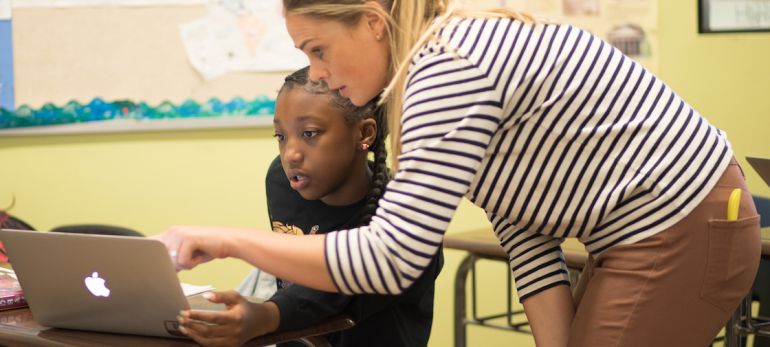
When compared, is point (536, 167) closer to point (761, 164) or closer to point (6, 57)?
point (761, 164)

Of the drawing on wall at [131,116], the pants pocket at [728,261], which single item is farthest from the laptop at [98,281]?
the drawing on wall at [131,116]

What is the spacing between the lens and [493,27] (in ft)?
4.13

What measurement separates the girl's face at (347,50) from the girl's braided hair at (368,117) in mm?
378

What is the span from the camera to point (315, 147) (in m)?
1.78

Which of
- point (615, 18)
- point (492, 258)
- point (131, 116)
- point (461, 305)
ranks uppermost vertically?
point (615, 18)

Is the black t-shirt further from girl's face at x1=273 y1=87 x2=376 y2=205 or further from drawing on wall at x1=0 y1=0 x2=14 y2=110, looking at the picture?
drawing on wall at x1=0 y1=0 x2=14 y2=110

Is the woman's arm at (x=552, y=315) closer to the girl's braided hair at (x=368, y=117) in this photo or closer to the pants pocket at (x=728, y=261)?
the pants pocket at (x=728, y=261)

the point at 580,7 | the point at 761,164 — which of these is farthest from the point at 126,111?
the point at 761,164

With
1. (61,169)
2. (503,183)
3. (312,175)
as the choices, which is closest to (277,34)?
(61,169)

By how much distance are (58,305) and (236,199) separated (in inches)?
69.8

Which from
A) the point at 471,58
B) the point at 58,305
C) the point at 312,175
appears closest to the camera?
the point at 471,58

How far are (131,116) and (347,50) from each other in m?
1.95

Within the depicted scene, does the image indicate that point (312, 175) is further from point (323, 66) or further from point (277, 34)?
point (277, 34)

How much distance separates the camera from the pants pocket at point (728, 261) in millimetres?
1312
